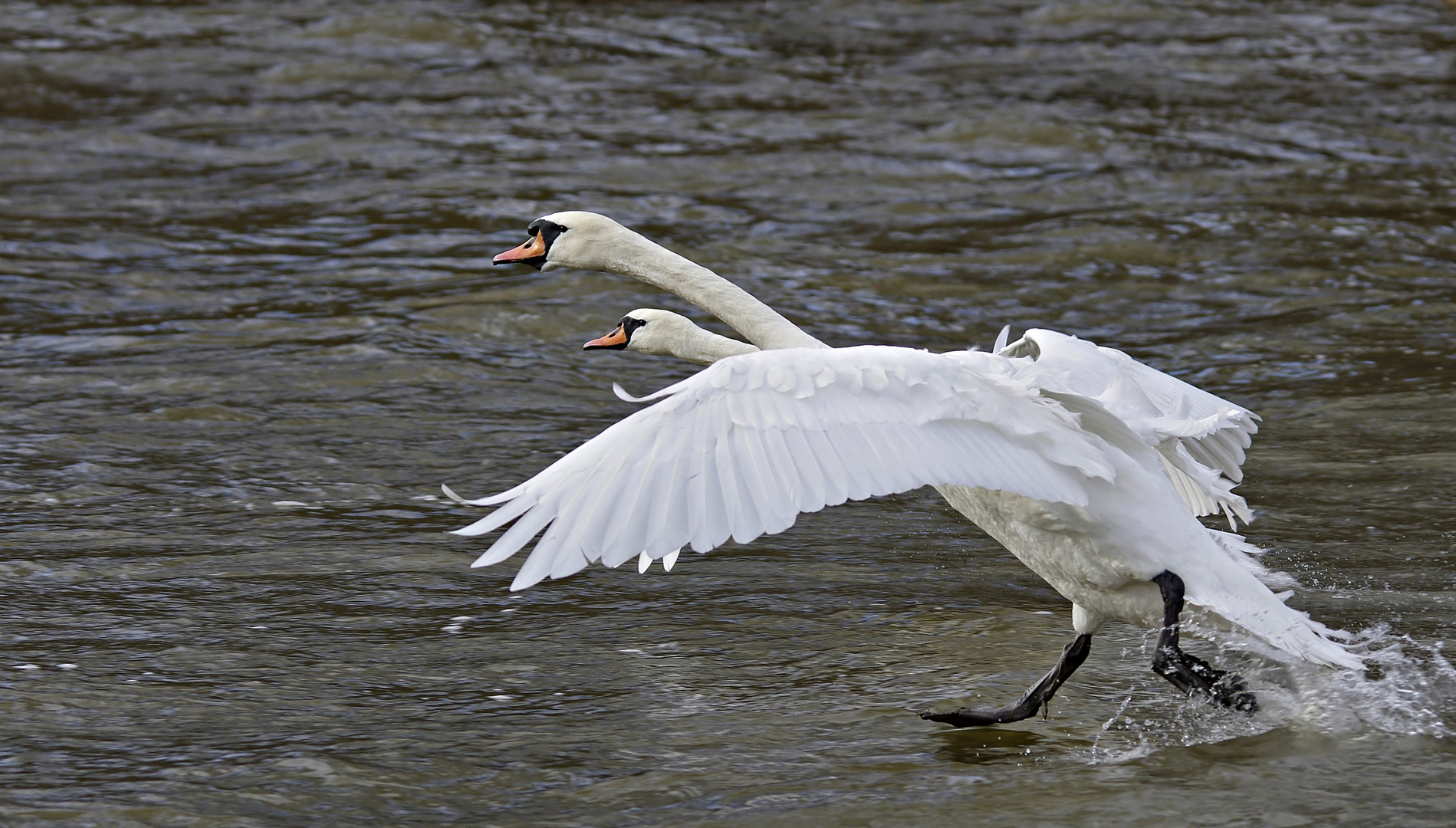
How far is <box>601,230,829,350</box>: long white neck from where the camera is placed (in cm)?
594

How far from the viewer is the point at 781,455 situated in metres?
4.46

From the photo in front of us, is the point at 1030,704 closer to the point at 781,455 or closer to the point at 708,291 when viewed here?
the point at 781,455

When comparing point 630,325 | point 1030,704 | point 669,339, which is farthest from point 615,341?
point 1030,704

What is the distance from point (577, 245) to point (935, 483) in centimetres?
240

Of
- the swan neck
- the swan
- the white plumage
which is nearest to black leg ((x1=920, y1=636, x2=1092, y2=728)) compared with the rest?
the swan

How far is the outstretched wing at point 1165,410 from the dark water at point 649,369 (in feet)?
2.02

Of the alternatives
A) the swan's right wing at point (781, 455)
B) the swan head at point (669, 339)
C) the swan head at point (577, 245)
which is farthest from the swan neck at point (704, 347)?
the swan's right wing at point (781, 455)

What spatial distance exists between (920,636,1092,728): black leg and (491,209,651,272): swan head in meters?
2.12

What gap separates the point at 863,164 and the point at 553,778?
31.2 ft

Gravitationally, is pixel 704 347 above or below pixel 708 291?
below

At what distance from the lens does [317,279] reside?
11.3m

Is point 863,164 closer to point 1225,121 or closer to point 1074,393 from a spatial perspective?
point 1225,121

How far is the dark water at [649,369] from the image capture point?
198 inches

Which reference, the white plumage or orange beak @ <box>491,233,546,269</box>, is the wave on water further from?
orange beak @ <box>491,233,546,269</box>
